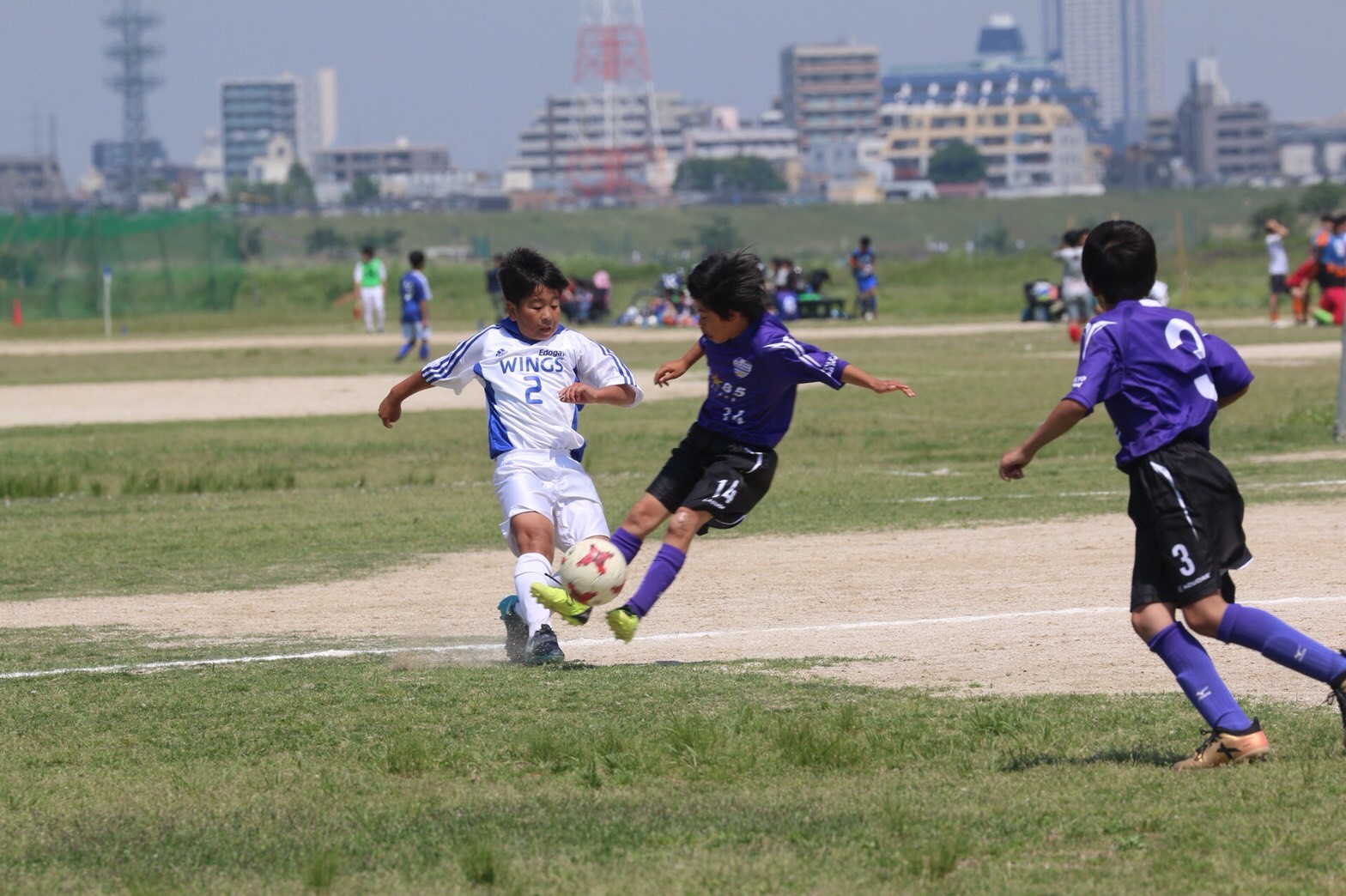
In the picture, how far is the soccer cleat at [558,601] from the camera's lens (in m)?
8.34

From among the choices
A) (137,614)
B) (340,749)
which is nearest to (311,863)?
(340,749)

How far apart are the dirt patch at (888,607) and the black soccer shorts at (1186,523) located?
51.7 inches

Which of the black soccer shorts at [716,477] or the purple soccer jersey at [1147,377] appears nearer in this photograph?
the purple soccer jersey at [1147,377]

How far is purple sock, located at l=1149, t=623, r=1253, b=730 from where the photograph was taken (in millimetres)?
6203

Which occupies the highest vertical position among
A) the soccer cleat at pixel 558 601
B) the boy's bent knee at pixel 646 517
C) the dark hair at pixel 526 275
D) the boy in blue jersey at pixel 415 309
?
the boy in blue jersey at pixel 415 309

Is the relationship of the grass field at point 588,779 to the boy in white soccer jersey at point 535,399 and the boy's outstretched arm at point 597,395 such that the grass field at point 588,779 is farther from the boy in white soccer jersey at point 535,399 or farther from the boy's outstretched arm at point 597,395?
the boy's outstretched arm at point 597,395

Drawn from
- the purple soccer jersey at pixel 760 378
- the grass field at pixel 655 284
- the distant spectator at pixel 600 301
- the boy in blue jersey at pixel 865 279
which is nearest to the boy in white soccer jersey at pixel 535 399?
the purple soccer jersey at pixel 760 378

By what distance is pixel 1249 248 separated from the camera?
72.6m

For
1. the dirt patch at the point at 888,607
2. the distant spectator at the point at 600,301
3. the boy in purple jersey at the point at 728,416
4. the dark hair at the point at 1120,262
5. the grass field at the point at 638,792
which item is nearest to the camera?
the grass field at the point at 638,792

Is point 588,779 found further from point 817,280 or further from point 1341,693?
point 817,280

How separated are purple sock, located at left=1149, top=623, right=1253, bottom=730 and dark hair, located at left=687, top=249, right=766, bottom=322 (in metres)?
2.92

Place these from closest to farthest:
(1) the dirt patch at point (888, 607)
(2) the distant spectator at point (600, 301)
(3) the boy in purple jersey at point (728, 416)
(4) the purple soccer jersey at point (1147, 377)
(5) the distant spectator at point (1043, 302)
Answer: (4) the purple soccer jersey at point (1147, 377) < (1) the dirt patch at point (888, 607) < (3) the boy in purple jersey at point (728, 416) < (5) the distant spectator at point (1043, 302) < (2) the distant spectator at point (600, 301)

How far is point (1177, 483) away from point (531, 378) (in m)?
3.61

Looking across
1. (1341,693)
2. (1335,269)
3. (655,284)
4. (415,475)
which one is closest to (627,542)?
(1341,693)
